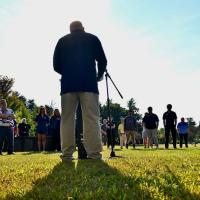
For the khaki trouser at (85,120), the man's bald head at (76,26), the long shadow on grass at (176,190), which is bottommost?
the long shadow on grass at (176,190)

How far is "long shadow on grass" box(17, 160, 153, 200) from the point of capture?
3.89m

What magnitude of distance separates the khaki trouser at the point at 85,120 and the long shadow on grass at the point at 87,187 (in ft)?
7.17

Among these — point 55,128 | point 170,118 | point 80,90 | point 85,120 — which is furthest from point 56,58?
point 55,128

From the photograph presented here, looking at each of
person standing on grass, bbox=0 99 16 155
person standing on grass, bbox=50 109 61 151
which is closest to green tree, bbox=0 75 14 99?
person standing on grass, bbox=50 109 61 151

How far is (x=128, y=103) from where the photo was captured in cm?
14800

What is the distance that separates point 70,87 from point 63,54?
0.72 meters

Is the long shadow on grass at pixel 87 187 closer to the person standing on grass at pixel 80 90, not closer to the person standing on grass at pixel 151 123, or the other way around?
the person standing on grass at pixel 80 90

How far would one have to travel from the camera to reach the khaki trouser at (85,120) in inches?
313

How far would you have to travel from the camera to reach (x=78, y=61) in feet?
26.4

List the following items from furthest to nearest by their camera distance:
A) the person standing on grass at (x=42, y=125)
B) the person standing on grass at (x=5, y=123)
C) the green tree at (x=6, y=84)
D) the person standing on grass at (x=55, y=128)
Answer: the green tree at (x=6, y=84)
the person standing on grass at (x=55, y=128)
the person standing on grass at (x=42, y=125)
the person standing on grass at (x=5, y=123)

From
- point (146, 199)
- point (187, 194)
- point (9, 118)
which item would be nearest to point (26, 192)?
point (146, 199)

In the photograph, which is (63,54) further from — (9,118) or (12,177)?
(9,118)

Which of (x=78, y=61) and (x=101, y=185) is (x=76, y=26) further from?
(x=101, y=185)

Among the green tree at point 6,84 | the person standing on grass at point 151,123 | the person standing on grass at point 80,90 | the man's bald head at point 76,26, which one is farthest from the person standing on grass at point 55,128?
the green tree at point 6,84
